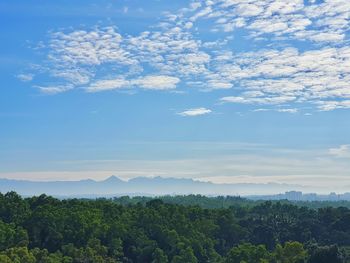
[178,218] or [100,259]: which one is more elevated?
[178,218]

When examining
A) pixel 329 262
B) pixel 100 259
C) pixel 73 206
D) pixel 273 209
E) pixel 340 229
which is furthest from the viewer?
pixel 273 209

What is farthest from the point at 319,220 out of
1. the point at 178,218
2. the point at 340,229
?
the point at 178,218

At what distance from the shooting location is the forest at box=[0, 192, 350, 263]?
41.2 m

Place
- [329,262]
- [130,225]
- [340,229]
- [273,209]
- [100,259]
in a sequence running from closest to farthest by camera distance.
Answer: [329,262]
[100,259]
[130,225]
[340,229]
[273,209]

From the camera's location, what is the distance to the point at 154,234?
5288 centimetres

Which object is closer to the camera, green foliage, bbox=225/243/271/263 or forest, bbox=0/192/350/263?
green foliage, bbox=225/243/271/263

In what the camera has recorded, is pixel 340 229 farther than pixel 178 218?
Yes

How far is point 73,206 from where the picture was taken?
58.3 metres

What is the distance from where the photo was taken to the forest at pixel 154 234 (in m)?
41.2

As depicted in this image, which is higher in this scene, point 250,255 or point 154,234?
point 154,234

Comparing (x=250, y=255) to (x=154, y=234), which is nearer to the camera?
(x=250, y=255)

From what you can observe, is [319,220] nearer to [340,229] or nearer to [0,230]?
[340,229]

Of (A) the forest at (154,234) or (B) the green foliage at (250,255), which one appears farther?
(A) the forest at (154,234)

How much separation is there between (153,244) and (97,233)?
18.8 ft
